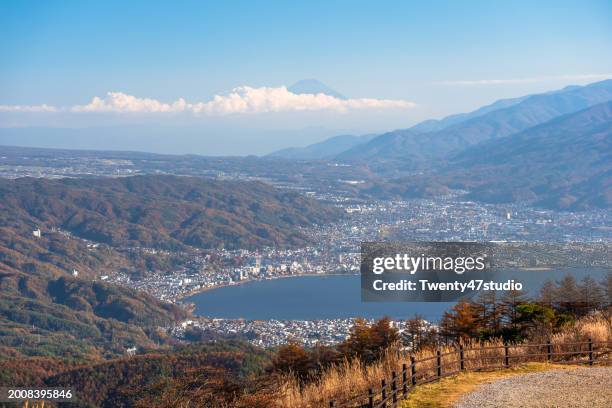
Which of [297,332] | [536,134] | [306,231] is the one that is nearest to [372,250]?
[297,332]

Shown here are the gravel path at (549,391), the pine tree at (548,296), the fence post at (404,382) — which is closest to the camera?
the gravel path at (549,391)

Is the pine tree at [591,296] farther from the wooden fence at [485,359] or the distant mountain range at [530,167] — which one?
the distant mountain range at [530,167]

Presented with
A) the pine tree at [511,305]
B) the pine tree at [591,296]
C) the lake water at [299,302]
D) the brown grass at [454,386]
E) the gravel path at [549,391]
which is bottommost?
the lake water at [299,302]

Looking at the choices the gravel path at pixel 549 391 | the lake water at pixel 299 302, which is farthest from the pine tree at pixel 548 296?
the lake water at pixel 299 302

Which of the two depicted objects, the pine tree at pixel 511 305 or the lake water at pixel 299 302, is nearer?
the pine tree at pixel 511 305

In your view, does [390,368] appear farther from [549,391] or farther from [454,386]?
[549,391]

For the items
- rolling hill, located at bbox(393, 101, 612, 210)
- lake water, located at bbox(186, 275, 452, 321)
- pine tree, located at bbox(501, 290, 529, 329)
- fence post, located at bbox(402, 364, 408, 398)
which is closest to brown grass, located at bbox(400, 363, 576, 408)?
fence post, located at bbox(402, 364, 408, 398)

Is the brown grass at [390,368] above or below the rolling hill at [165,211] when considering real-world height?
above

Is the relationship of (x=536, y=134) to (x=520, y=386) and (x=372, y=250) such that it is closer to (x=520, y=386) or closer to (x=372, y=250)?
(x=372, y=250)

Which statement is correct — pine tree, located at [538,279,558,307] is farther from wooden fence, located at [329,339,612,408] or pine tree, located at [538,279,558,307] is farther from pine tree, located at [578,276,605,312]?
wooden fence, located at [329,339,612,408]
